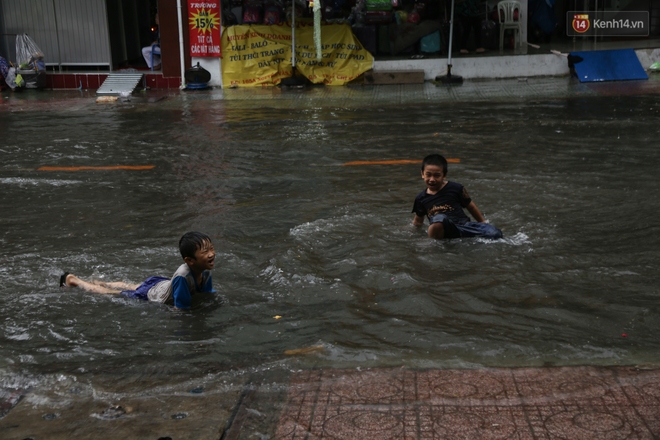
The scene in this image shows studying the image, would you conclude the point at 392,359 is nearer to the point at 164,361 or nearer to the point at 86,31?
the point at 164,361

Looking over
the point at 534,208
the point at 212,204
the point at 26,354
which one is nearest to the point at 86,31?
the point at 212,204

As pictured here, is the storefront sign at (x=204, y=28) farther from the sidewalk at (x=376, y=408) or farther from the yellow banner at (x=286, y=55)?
the sidewalk at (x=376, y=408)

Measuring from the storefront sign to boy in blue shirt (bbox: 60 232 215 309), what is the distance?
41.3 feet

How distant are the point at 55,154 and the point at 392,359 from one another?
344 inches

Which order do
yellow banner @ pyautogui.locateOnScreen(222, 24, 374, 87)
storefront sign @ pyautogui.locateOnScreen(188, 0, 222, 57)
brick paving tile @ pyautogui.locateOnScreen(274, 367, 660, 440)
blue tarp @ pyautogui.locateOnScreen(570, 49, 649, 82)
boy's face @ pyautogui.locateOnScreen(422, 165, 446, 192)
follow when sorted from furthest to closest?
yellow banner @ pyautogui.locateOnScreen(222, 24, 374, 87)
storefront sign @ pyautogui.locateOnScreen(188, 0, 222, 57)
blue tarp @ pyautogui.locateOnScreen(570, 49, 649, 82)
boy's face @ pyautogui.locateOnScreen(422, 165, 446, 192)
brick paving tile @ pyautogui.locateOnScreen(274, 367, 660, 440)

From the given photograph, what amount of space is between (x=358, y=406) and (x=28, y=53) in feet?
57.3

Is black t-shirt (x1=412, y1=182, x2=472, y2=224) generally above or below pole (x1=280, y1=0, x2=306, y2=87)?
below

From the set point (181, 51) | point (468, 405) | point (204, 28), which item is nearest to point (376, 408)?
point (468, 405)

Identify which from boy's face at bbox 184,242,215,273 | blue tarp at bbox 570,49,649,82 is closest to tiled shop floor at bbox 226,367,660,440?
boy's face at bbox 184,242,215,273

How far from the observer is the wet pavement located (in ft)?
12.6

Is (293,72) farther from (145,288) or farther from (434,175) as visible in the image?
(145,288)

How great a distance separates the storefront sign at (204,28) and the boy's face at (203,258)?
1325 cm

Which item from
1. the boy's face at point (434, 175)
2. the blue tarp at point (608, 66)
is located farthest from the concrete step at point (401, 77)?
the boy's face at point (434, 175)

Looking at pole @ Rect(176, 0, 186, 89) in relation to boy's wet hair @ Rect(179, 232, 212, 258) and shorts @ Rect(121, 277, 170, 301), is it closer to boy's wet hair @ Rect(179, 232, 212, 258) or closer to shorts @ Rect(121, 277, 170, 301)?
shorts @ Rect(121, 277, 170, 301)
